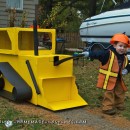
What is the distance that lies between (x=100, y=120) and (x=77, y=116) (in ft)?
1.12

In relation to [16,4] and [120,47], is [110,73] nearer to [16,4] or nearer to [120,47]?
[120,47]

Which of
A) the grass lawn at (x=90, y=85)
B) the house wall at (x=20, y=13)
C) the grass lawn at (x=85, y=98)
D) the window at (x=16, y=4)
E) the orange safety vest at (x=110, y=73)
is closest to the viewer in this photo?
the grass lawn at (x=85, y=98)

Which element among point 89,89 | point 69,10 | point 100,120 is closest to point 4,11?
point 89,89

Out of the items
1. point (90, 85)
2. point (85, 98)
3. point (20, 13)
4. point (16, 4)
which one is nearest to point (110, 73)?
point (85, 98)

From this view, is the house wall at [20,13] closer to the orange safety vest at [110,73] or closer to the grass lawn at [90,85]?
the grass lawn at [90,85]

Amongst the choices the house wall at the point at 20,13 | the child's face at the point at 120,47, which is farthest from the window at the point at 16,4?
the child's face at the point at 120,47

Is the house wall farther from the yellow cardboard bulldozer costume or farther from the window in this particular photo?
the yellow cardboard bulldozer costume

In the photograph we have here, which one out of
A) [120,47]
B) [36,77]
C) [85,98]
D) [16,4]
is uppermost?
[16,4]

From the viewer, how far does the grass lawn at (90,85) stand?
607 cm

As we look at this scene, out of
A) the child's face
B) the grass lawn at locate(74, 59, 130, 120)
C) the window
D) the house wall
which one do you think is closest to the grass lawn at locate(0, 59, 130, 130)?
the grass lawn at locate(74, 59, 130, 120)

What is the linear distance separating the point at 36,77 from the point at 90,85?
7.03 ft

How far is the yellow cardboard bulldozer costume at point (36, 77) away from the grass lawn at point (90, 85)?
47 cm

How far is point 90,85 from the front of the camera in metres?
7.39

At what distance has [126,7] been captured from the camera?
1048 cm
